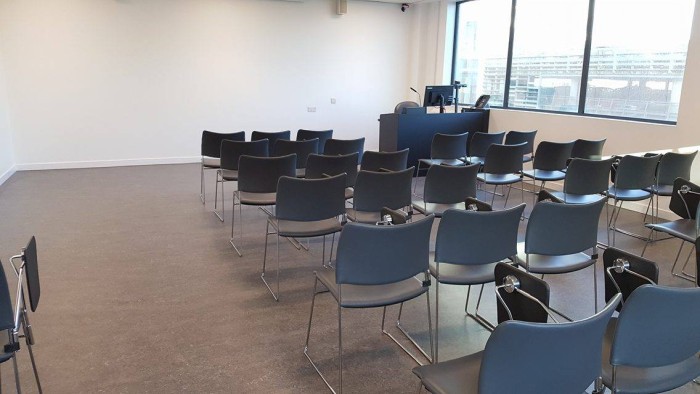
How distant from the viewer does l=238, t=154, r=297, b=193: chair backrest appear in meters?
4.46

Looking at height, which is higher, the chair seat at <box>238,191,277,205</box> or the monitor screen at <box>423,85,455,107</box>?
the monitor screen at <box>423,85,455,107</box>

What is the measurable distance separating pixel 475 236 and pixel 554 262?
665 mm

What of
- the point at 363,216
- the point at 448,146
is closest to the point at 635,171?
the point at 448,146

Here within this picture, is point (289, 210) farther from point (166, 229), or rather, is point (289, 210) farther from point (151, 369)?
point (166, 229)

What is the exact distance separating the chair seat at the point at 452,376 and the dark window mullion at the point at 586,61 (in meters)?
6.39

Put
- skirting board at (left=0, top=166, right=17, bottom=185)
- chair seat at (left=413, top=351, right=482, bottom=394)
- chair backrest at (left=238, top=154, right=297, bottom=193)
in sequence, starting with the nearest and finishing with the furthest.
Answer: chair seat at (left=413, top=351, right=482, bottom=394), chair backrest at (left=238, top=154, right=297, bottom=193), skirting board at (left=0, top=166, right=17, bottom=185)

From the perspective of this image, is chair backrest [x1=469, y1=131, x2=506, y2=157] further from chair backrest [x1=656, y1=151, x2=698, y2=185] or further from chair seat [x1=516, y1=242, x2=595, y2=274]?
chair seat [x1=516, y1=242, x2=595, y2=274]

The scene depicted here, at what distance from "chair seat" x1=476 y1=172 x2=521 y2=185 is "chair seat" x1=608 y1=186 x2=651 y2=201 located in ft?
3.27

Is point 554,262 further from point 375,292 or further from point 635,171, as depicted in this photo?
point 635,171

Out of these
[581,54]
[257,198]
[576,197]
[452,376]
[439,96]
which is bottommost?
[452,376]

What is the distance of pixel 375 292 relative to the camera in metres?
2.64

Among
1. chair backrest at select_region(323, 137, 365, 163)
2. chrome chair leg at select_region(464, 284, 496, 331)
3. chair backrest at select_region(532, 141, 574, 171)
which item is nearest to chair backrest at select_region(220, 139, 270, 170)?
chair backrest at select_region(323, 137, 365, 163)

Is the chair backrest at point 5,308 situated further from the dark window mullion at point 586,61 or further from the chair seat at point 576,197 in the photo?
the dark window mullion at point 586,61

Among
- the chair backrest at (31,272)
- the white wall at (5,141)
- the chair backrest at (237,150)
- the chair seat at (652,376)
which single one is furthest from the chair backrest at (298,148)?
the white wall at (5,141)
